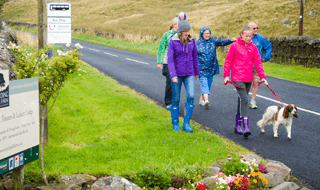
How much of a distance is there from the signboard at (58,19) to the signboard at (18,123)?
3.12m

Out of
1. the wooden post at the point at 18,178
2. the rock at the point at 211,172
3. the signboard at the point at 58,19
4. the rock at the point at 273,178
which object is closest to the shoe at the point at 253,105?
the rock at the point at 273,178

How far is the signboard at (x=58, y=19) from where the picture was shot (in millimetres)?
5934

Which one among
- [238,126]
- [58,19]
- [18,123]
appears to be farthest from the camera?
[238,126]

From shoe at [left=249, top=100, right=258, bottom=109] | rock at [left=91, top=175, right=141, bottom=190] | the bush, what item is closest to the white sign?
rock at [left=91, top=175, right=141, bottom=190]

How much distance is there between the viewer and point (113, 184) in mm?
3664

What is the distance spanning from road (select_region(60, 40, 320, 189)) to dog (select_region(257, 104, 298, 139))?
21 cm

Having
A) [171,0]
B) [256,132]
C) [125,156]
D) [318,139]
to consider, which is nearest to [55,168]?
[125,156]

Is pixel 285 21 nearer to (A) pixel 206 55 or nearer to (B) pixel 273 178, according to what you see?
(A) pixel 206 55

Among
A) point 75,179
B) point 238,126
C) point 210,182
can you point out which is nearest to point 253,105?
point 238,126

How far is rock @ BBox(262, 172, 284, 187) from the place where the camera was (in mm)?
4047

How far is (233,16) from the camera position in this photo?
37.6m

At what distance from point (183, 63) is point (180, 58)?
119 mm

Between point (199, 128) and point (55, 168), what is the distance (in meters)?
3.42

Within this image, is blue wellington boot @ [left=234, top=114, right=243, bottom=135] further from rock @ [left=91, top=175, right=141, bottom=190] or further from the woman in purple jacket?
rock @ [left=91, top=175, right=141, bottom=190]
